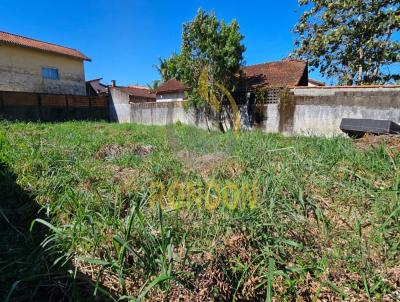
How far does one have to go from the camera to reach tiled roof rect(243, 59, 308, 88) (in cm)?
1079

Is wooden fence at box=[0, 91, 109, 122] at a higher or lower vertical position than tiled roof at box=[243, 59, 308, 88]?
lower

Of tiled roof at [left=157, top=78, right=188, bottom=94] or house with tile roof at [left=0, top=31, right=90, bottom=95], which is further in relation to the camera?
tiled roof at [left=157, top=78, right=188, bottom=94]

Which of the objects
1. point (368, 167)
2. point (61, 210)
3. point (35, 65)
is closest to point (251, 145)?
point (368, 167)

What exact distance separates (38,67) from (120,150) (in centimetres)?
1528

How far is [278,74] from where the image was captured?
11.9 m

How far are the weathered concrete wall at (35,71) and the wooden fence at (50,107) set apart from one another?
3287 mm

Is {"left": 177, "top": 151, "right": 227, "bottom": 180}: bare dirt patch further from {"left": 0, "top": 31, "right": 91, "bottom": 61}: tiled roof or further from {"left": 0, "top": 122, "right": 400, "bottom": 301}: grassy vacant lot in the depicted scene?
{"left": 0, "top": 31, "right": 91, "bottom": 61}: tiled roof

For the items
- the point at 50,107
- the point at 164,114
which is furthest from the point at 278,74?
the point at 50,107

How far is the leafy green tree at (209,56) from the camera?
9328 millimetres

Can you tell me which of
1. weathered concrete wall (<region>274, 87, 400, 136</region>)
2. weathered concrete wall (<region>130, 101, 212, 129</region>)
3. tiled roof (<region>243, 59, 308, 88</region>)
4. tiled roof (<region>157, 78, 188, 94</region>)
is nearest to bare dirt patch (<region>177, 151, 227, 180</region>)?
weathered concrete wall (<region>274, 87, 400, 136</region>)

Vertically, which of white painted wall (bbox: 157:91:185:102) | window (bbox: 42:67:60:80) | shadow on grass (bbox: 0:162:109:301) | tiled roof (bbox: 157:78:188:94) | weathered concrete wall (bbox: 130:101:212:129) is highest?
window (bbox: 42:67:60:80)

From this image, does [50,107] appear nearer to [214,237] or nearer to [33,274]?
[33,274]

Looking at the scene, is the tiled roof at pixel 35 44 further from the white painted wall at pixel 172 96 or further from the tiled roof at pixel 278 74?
the tiled roof at pixel 278 74

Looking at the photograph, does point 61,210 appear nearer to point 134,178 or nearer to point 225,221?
point 134,178
